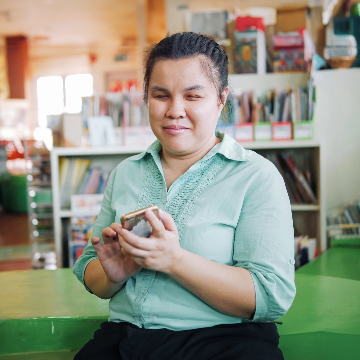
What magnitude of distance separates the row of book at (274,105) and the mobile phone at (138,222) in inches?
81.5

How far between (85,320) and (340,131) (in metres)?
2.36

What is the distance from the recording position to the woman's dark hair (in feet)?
3.30

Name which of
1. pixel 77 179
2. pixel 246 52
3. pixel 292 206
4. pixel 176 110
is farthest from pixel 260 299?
pixel 246 52

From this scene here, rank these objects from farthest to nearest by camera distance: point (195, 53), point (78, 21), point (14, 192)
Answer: point (78, 21), point (14, 192), point (195, 53)

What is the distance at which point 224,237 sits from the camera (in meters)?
0.96

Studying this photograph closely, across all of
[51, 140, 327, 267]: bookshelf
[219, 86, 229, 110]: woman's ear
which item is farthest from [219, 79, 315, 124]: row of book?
[219, 86, 229, 110]: woman's ear

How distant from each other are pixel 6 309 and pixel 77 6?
6.81 m

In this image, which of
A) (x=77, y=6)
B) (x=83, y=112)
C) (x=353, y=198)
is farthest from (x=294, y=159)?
(x=77, y=6)

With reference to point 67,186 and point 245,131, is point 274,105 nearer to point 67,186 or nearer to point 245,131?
point 245,131

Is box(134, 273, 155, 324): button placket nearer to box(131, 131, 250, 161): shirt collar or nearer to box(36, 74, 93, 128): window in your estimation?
box(131, 131, 250, 161): shirt collar

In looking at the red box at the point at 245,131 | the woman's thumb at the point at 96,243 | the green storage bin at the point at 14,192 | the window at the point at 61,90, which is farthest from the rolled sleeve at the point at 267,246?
the window at the point at 61,90

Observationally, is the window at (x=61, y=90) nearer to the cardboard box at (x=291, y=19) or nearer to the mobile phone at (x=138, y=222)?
the cardboard box at (x=291, y=19)

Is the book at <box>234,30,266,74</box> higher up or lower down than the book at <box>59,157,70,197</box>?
higher up

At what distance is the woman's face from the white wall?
213 cm
